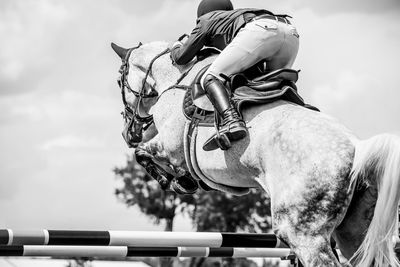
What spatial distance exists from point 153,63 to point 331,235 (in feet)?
9.82

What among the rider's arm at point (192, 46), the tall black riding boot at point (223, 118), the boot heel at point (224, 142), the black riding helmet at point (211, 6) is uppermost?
the black riding helmet at point (211, 6)

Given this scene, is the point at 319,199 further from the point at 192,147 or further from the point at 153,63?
the point at 153,63

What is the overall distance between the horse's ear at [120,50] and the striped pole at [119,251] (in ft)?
7.57

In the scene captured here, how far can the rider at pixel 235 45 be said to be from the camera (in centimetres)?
869

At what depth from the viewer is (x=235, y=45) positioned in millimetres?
9055

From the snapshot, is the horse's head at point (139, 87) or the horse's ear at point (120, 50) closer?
the horse's head at point (139, 87)

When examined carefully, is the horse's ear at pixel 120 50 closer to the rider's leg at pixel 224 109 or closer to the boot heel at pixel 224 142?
the rider's leg at pixel 224 109

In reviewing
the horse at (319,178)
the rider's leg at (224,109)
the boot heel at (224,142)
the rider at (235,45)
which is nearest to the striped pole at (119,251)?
the horse at (319,178)

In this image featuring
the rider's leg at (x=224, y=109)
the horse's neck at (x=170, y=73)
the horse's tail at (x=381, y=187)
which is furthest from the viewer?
the horse's neck at (x=170, y=73)

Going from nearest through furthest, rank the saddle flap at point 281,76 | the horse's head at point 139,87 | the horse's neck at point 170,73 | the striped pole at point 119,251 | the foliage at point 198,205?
the saddle flap at point 281,76 → the striped pole at point 119,251 → the horse's neck at point 170,73 → the horse's head at point 139,87 → the foliage at point 198,205

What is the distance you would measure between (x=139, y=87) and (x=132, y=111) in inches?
11.9

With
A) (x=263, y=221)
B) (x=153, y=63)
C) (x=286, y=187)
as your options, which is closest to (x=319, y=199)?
(x=286, y=187)

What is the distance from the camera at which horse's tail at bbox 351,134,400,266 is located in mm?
7785

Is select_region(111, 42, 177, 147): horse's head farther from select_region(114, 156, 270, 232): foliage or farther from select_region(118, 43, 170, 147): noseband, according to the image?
select_region(114, 156, 270, 232): foliage
